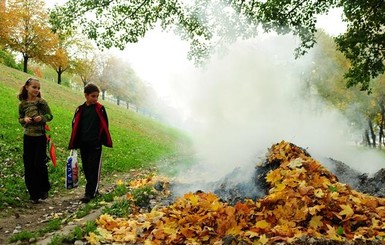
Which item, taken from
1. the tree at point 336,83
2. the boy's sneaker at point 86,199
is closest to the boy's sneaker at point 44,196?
the boy's sneaker at point 86,199

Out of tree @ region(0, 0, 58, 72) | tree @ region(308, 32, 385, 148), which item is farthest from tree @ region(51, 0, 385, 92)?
tree @ region(0, 0, 58, 72)

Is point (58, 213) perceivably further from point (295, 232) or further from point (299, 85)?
point (299, 85)

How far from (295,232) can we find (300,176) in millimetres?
1400

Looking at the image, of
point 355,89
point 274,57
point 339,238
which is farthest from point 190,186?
point 355,89

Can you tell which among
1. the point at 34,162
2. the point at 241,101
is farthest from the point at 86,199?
the point at 241,101

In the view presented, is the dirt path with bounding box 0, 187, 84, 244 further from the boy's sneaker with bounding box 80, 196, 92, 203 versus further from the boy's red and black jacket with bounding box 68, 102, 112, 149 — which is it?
the boy's red and black jacket with bounding box 68, 102, 112, 149

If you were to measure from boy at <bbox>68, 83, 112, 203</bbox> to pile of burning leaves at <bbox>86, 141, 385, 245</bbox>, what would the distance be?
6.37 ft

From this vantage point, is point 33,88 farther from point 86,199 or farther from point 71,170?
point 86,199

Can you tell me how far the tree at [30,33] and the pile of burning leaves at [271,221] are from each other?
33.5 meters

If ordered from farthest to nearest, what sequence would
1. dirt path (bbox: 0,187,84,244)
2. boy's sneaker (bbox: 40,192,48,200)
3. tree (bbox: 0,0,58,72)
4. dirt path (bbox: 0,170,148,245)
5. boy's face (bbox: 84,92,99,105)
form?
tree (bbox: 0,0,58,72), boy's sneaker (bbox: 40,192,48,200), boy's face (bbox: 84,92,99,105), dirt path (bbox: 0,187,84,244), dirt path (bbox: 0,170,148,245)

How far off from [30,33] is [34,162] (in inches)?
1269

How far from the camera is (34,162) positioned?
22.1 feet

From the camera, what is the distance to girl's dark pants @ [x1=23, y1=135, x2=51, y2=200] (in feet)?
22.0

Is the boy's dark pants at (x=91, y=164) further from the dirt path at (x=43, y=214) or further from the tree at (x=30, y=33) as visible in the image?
the tree at (x=30, y=33)
